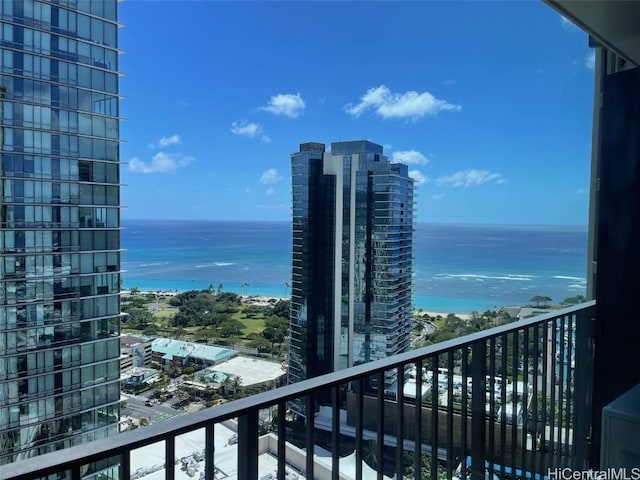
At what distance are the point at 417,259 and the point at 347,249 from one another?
1.32 metres

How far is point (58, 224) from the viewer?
165 inches

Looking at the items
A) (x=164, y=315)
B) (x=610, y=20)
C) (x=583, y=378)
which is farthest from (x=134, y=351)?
(x=610, y=20)

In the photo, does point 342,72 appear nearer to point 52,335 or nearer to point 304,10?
point 304,10

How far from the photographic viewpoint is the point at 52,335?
13.8 feet

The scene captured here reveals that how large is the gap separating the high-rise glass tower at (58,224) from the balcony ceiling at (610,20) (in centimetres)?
420

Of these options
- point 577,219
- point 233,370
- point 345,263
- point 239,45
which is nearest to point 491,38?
→ point 239,45

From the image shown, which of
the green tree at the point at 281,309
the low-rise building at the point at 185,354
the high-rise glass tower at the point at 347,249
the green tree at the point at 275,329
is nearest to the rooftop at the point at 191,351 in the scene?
the low-rise building at the point at 185,354

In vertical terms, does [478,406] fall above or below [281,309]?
above

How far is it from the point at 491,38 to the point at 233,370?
31.6 ft

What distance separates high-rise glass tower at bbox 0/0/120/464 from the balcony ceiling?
13.8ft

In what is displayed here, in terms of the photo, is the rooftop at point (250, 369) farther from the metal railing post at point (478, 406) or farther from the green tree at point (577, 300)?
the green tree at point (577, 300)

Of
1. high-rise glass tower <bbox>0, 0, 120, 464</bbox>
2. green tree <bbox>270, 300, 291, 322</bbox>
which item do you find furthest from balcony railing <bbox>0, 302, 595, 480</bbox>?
green tree <bbox>270, 300, 291, 322</bbox>

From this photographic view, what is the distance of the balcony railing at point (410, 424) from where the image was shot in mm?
755

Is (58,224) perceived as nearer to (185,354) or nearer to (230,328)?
(185,354)
